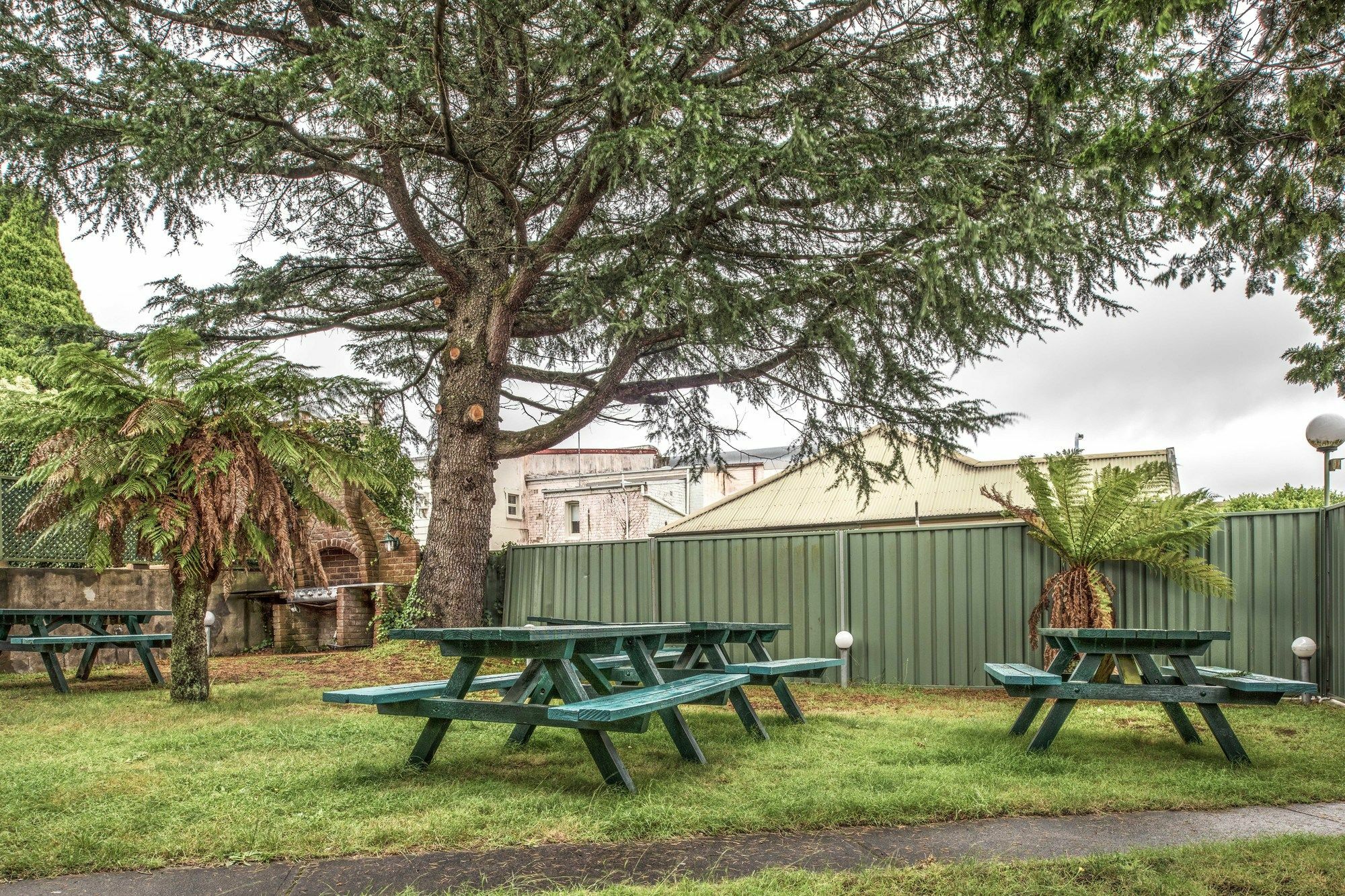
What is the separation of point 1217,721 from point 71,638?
25.3 ft

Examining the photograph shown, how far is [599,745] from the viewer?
12.7 ft

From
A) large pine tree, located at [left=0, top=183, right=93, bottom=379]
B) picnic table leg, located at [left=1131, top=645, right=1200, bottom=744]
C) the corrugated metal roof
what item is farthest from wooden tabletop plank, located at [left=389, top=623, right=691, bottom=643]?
the corrugated metal roof

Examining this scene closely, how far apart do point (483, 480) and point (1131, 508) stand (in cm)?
680

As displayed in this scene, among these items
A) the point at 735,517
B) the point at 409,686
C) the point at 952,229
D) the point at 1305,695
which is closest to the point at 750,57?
the point at 952,229

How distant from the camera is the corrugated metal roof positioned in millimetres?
19297

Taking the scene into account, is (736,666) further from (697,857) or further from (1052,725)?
(697,857)

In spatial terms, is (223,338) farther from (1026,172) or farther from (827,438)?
(1026,172)

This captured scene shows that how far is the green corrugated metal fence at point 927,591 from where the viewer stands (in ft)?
25.0

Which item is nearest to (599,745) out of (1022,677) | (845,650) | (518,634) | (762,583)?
(518,634)

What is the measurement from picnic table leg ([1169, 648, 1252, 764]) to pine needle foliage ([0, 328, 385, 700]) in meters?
5.35

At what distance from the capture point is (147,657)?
25.2 ft

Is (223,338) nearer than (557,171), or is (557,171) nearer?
(557,171)

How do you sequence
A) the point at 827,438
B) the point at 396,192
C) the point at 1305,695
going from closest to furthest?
the point at 1305,695 → the point at 396,192 → the point at 827,438

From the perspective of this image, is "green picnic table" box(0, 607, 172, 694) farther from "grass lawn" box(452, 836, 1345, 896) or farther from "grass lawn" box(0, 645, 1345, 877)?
"grass lawn" box(452, 836, 1345, 896)
